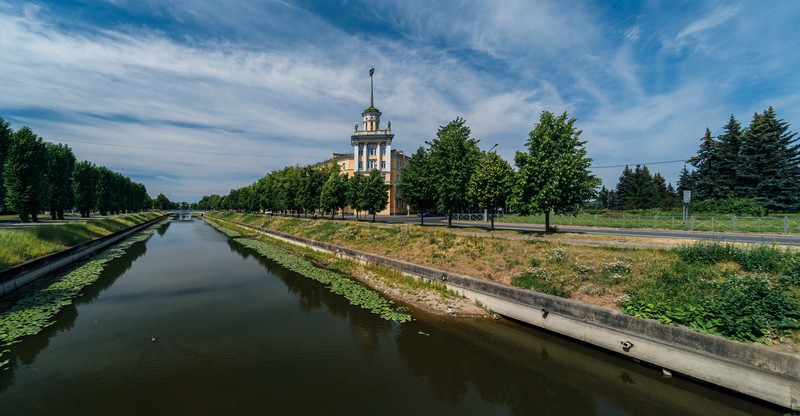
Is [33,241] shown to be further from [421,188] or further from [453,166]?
[453,166]

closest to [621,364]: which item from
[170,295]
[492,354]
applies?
[492,354]

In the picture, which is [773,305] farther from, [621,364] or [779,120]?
[779,120]

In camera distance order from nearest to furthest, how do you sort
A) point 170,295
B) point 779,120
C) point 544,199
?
1. point 170,295
2. point 544,199
3. point 779,120

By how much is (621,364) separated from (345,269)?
18.7 meters

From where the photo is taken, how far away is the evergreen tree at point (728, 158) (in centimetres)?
4506

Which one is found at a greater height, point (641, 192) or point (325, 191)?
point (641, 192)

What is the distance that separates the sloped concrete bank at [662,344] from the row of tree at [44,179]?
47.8m

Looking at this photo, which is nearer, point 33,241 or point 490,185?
point 33,241

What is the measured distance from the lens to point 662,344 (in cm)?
930

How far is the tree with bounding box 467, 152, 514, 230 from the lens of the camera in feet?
87.8

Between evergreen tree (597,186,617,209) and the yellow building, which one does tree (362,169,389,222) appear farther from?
evergreen tree (597,186,617,209)

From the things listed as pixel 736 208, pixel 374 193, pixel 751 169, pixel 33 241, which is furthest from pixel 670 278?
pixel 751 169

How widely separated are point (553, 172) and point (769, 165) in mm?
46471

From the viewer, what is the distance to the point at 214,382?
27.9 ft
